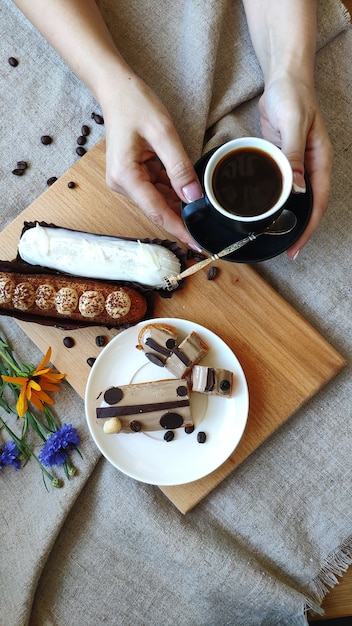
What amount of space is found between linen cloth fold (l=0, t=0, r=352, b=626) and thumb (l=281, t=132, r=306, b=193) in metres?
0.22

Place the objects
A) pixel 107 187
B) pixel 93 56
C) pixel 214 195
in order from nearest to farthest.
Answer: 1. pixel 214 195
2. pixel 93 56
3. pixel 107 187

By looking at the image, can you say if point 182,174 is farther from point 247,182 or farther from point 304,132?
point 304,132

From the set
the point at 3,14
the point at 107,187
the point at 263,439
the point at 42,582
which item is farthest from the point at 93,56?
the point at 42,582

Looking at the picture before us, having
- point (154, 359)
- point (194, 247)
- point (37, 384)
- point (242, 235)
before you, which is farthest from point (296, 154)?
point (37, 384)

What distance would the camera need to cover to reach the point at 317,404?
1.36 meters

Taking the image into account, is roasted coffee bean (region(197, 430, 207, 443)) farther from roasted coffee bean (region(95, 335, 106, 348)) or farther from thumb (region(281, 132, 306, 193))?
thumb (region(281, 132, 306, 193))

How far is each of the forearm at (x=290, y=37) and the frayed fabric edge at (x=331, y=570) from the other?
1.09 meters

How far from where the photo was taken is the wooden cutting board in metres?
1.31

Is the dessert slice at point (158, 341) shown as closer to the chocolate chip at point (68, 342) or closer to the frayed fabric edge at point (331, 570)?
the chocolate chip at point (68, 342)

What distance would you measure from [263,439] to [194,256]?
1.51ft

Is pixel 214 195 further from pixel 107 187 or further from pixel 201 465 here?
pixel 201 465

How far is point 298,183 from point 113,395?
2.03 feet

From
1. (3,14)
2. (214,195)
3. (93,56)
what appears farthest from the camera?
(3,14)

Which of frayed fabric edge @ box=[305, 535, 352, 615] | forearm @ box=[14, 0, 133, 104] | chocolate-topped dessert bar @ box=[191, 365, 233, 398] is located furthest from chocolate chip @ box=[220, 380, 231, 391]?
forearm @ box=[14, 0, 133, 104]
